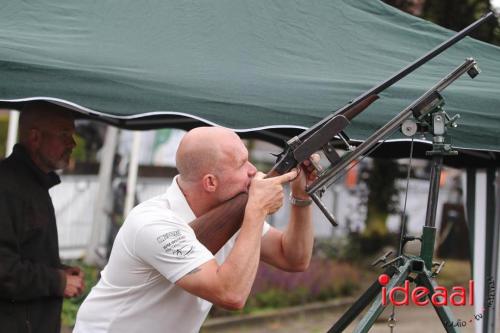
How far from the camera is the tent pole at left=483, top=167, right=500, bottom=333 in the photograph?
181 inches

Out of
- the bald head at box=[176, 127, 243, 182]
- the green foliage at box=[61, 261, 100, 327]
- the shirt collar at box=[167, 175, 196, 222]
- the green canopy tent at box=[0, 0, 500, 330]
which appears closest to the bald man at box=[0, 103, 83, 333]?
the green canopy tent at box=[0, 0, 500, 330]

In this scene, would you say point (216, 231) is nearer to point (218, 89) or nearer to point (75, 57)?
point (218, 89)

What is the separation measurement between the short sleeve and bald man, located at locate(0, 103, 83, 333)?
1189 millimetres

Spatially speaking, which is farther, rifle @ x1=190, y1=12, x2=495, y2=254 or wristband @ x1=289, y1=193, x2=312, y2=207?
wristband @ x1=289, y1=193, x2=312, y2=207

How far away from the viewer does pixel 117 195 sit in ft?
33.9

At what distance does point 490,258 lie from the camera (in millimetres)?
4758

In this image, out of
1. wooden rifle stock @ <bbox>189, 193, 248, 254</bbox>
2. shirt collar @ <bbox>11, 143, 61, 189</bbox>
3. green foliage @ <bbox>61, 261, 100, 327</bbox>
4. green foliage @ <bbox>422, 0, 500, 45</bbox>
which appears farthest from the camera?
green foliage @ <bbox>422, 0, 500, 45</bbox>

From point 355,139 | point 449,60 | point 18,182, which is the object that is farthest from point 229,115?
point 449,60

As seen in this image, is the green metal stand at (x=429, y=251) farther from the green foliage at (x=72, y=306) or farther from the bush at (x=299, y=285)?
the bush at (x=299, y=285)

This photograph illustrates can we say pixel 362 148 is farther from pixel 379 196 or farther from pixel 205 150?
pixel 379 196

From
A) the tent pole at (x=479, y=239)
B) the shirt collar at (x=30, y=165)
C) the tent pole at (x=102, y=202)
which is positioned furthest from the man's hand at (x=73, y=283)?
the tent pole at (x=102, y=202)

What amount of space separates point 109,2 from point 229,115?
116 centimetres

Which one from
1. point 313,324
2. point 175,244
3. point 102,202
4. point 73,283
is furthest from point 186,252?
point 313,324

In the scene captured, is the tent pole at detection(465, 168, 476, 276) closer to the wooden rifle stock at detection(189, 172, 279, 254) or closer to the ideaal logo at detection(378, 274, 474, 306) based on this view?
the ideaal logo at detection(378, 274, 474, 306)
